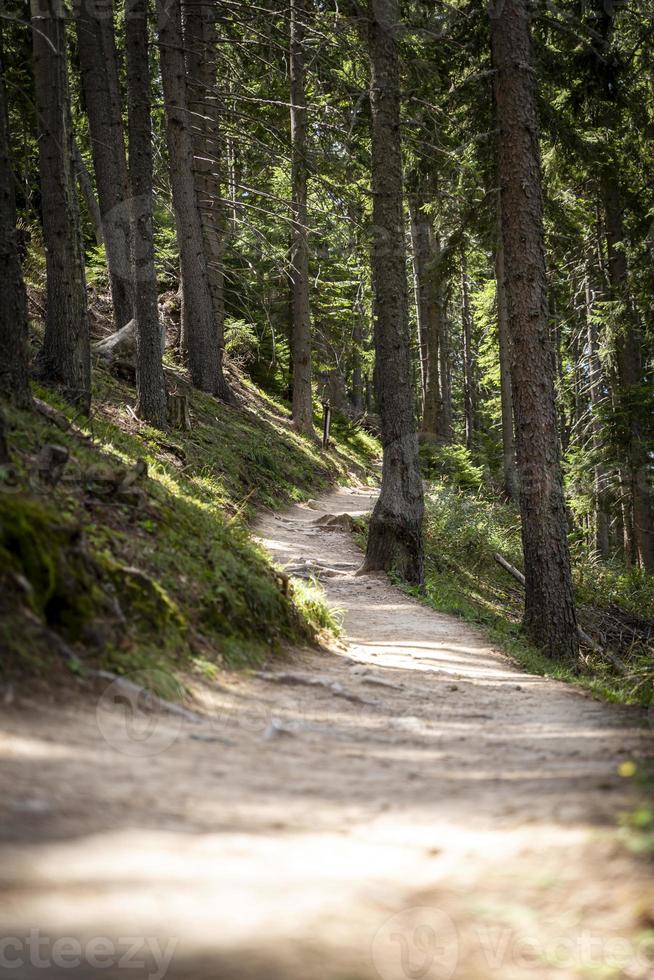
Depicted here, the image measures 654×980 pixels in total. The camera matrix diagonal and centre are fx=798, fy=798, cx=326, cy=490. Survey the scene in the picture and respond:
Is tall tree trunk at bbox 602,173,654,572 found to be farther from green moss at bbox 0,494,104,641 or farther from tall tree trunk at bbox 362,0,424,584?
green moss at bbox 0,494,104,641

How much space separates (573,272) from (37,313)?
45.6 ft

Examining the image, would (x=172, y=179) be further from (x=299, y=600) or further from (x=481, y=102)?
(x=299, y=600)

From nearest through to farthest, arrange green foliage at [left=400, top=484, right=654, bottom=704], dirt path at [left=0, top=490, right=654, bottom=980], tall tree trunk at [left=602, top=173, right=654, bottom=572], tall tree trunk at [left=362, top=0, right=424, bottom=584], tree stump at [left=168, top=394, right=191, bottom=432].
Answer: dirt path at [left=0, top=490, right=654, bottom=980]
green foliage at [left=400, top=484, right=654, bottom=704]
tall tree trunk at [left=362, top=0, right=424, bottom=584]
tree stump at [left=168, top=394, right=191, bottom=432]
tall tree trunk at [left=602, top=173, right=654, bottom=572]

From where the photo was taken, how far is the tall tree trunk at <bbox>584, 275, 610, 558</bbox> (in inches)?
760

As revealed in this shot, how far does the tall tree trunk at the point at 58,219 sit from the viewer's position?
1020cm

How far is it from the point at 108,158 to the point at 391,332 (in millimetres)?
8824

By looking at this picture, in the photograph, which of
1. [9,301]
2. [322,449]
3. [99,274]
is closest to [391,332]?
[9,301]

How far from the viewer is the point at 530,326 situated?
32.4 feet

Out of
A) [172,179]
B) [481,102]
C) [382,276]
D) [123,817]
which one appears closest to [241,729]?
[123,817]

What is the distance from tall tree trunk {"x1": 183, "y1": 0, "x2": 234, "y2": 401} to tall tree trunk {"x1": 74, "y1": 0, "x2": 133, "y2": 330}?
1.70 m
